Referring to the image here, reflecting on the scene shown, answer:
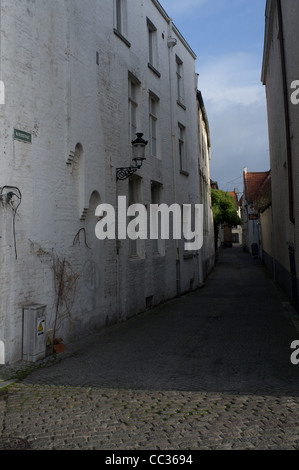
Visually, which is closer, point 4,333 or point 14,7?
point 4,333

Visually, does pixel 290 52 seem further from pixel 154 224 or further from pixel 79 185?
pixel 79 185

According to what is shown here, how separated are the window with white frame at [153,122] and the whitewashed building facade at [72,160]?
0.05 meters

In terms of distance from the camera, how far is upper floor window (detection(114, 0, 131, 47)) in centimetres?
1085

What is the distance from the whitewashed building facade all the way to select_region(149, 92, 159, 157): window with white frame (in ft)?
0.16

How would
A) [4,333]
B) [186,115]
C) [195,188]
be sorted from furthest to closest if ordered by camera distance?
[195,188] → [186,115] → [4,333]

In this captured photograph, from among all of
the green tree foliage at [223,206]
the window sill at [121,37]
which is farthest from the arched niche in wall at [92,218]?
the green tree foliage at [223,206]

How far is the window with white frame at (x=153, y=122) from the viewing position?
13.4 metres

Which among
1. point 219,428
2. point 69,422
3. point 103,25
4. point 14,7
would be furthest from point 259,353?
point 103,25

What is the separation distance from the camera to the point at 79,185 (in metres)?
8.22

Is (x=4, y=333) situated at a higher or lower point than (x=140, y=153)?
lower

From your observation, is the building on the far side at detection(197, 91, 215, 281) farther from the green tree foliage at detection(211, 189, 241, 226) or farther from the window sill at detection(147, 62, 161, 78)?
the window sill at detection(147, 62, 161, 78)

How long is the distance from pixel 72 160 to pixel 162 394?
4611 millimetres

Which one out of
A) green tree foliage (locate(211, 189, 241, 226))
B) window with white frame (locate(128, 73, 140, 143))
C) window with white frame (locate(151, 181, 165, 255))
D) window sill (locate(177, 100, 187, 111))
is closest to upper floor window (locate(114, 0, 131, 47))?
window with white frame (locate(128, 73, 140, 143))

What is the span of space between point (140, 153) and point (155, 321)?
4.06 metres
